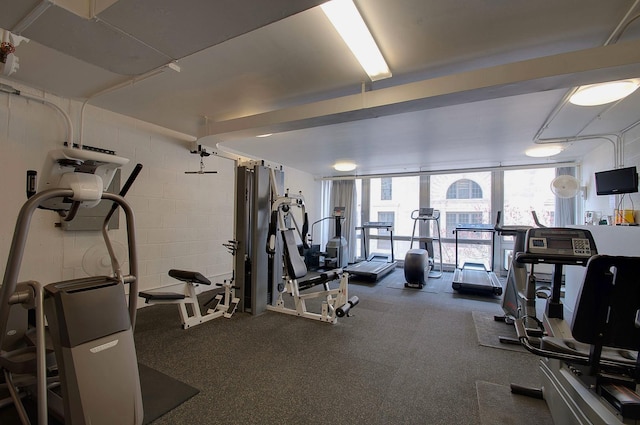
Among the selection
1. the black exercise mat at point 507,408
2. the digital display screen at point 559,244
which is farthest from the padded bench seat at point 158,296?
the digital display screen at point 559,244

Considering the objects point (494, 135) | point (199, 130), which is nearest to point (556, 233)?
point (494, 135)

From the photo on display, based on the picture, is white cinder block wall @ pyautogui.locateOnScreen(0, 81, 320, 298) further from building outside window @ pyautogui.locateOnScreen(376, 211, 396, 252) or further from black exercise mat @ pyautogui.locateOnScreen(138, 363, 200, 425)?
building outside window @ pyautogui.locateOnScreen(376, 211, 396, 252)

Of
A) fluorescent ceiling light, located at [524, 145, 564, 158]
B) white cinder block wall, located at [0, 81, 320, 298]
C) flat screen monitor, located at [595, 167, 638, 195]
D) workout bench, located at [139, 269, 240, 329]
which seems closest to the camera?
white cinder block wall, located at [0, 81, 320, 298]

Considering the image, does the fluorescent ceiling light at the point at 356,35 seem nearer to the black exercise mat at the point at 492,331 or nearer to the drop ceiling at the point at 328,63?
the drop ceiling at the point at 328,63

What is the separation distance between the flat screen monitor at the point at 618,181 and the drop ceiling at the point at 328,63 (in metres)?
0.64

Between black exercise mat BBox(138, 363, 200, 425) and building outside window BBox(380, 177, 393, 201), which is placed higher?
building outside window BBox(380, 177, 393, 201)

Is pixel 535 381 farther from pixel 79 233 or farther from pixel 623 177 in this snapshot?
pixel 79 233

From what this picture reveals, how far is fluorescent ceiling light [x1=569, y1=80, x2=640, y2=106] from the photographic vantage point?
2225mm

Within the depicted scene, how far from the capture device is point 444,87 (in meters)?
2.31

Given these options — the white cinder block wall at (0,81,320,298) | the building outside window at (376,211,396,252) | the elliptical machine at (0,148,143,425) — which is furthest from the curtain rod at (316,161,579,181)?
the elliptical machine at (0,148,143,425)

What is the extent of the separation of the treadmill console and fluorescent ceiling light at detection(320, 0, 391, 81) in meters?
1.77

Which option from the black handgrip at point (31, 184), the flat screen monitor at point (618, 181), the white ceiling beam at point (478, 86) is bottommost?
the black handgrip at point (31, 184)

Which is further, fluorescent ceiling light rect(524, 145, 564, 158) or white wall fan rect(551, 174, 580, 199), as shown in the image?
fluorescent ceiling light rect(524, 145, 564, 158)

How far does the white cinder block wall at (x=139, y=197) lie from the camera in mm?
2787
